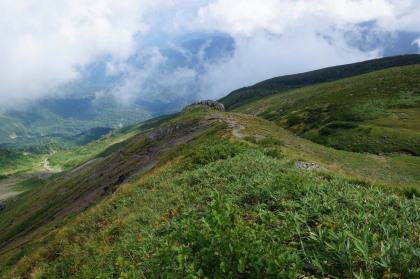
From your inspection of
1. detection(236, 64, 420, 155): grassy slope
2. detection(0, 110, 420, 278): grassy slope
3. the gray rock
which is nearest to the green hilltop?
detection(0, 110, 420, 278): grassy slope

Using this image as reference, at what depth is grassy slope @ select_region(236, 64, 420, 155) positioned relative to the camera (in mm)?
56431

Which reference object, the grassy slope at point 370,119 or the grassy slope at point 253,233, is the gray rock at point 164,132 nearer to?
the grassy slope at point 370,119

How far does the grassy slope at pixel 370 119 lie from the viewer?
56.4 metres

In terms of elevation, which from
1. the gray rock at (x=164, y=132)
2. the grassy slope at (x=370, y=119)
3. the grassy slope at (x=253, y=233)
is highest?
the grassy slope at (x=253, y=233)

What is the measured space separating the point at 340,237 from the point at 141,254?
5873 mm

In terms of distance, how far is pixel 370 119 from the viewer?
260 feet

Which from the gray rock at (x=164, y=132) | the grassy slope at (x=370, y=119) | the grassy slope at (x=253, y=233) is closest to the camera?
the grassy slope at (x=253, y=233)

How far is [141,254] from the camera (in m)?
9.73

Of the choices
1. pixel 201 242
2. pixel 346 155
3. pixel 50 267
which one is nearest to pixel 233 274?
pixel 201 242

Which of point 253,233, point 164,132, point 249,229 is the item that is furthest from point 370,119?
point 253,233

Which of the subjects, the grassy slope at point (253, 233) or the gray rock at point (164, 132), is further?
the gray rock at point (164, 132)

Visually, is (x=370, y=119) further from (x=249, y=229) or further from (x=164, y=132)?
(x=249, y=229)

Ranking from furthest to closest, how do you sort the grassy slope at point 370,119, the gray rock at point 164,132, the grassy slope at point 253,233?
the gray rock at point 164,132
the grassy slope at point 370,119
the grassy slope at point 253,233

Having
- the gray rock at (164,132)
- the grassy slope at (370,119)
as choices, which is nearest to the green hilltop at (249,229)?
the gray rock at (164,132)
